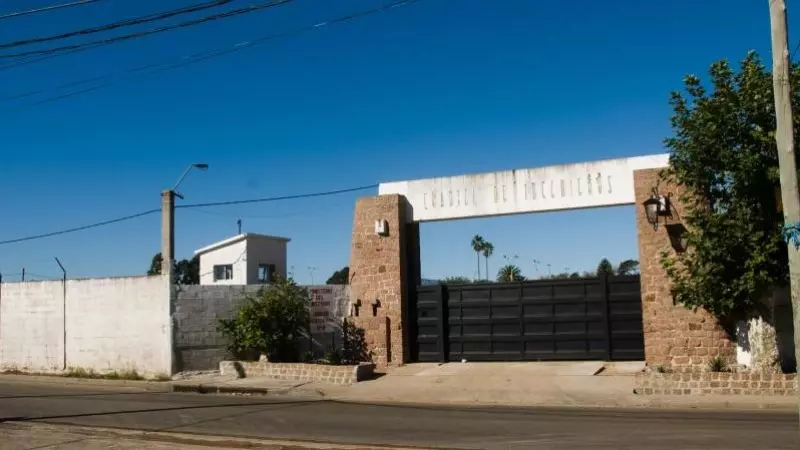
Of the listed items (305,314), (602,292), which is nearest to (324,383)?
(305,314)

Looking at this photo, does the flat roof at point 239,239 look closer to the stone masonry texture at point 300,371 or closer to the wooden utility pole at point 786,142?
the stone masonry texture at point 300,371

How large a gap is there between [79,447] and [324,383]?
8391 mm

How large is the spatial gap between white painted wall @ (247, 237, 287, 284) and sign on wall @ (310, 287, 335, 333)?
53.3 ft

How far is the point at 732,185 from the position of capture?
14.7m

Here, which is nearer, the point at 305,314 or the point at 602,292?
the point at 602,292

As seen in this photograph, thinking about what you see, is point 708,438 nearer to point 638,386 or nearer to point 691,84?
point 638,386

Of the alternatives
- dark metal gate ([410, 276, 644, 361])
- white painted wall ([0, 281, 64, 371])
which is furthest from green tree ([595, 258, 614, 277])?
white painted wall ([0, 281, 64, 371])

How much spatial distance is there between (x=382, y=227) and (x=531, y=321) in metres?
4.48

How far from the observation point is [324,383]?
702 inches

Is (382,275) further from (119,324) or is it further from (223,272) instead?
(223,272)

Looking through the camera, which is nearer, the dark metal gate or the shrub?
the dark metal gate

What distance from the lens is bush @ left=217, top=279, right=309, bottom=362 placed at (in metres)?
19.4

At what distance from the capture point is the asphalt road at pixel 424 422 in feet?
31.8

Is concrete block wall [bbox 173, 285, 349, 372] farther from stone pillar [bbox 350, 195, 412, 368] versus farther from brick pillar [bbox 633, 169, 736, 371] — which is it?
brick pillar [bbox 633, 169, 736, 371]
